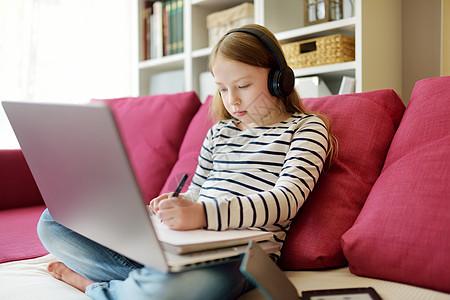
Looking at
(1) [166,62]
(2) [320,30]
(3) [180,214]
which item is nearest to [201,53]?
(1) [166,62]

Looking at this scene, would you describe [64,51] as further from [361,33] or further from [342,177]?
[342,177]

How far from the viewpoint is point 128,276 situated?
83 centimetres

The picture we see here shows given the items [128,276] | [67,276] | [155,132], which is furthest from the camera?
[155,132]

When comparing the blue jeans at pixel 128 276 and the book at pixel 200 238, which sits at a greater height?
the book at pixel 200 238

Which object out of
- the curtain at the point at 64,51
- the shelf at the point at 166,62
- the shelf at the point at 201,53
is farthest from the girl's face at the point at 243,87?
the curtain at the point at 64,51

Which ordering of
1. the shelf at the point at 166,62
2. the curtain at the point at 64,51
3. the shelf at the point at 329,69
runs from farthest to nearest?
the shelf at the point at 166,62 < the curtain at the point at 64,51 < the shelf at the point at 329,69

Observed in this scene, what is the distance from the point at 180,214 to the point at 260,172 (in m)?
0.29

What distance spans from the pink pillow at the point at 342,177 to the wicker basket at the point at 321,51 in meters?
0.60

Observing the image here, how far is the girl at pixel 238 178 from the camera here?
2.39 feet

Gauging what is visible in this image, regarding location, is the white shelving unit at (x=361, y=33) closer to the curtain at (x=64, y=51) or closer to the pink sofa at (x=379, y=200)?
the pink sofa at (x=379, y=200)

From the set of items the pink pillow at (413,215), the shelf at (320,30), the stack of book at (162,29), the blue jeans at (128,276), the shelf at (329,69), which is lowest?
the blue jeans at (128,276)

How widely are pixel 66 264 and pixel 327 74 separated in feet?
4.18

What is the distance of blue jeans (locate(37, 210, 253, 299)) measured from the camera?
2.13 feet

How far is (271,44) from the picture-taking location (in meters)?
0.98
